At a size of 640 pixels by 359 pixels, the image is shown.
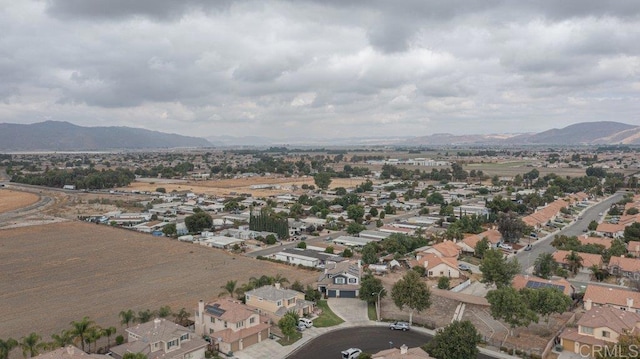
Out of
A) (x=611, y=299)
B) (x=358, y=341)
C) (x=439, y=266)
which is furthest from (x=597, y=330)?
(x=439, y=266)

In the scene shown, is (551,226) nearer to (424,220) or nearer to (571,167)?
(424,220)

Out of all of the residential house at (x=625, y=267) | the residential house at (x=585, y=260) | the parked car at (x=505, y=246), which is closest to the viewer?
the residential house at (x=625, y=267)

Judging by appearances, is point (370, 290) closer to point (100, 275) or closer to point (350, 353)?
point (350, 353)

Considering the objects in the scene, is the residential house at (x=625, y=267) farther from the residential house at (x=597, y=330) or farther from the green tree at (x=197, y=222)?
the green tree at (x=197, y=222)

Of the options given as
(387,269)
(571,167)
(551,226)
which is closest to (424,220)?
(551,226)

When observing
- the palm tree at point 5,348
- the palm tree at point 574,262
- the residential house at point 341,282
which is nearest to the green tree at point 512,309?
the residential house at point 341,282

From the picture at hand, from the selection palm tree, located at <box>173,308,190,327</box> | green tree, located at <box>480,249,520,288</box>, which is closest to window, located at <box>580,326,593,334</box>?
green tree, located at <box>480,249,520,288</box>
